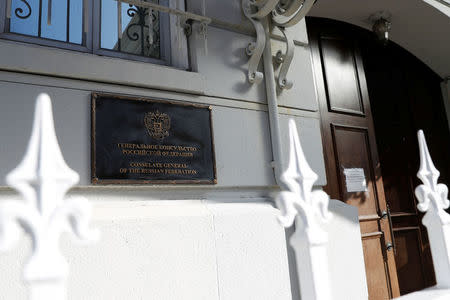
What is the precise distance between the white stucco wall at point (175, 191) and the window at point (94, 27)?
0.83 ft

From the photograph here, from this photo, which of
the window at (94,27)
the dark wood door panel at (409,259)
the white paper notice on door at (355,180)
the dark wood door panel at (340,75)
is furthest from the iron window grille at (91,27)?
the dark wood door panel at (409,259)

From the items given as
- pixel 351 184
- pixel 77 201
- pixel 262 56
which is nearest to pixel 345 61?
pixel 351 184

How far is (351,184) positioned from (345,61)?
144 cm

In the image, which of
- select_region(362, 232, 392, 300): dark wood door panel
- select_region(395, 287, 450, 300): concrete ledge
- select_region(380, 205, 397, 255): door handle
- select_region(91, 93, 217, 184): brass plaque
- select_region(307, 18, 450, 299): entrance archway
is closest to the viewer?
select_region(395, 287, 450, 300): concrete ledge

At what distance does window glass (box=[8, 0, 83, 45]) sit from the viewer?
248cm

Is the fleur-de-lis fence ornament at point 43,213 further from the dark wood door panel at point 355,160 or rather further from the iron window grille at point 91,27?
the dark wood door panel at point 355,160

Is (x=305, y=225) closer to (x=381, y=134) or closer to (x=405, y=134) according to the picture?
(x=381, y=134)

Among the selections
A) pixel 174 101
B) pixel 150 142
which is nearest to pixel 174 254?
pixel 150 142

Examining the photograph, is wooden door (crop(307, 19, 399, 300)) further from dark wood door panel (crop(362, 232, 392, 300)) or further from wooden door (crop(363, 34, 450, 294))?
wooden door (crop(363, 34, 450, 294))

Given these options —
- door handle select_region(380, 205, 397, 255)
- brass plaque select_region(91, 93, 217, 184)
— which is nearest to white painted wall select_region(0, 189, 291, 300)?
brass plaque select_region(91, 93, 217, 184)

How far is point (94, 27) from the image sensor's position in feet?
8.86

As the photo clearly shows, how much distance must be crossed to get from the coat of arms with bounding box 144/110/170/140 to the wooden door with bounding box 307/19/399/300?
1968mm

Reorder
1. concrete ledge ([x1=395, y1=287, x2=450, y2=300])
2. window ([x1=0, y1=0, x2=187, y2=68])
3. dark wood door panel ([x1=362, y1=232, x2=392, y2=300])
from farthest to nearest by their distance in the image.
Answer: dark wood door panel ([x1=362, y1=232, x2=392, y2=300])
window ([x1=0, y1=0, x2=187, y2=68])
concrete ledge ([x1=395, y1=287, x2=450, y2=300])

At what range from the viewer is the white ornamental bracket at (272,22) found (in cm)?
301
